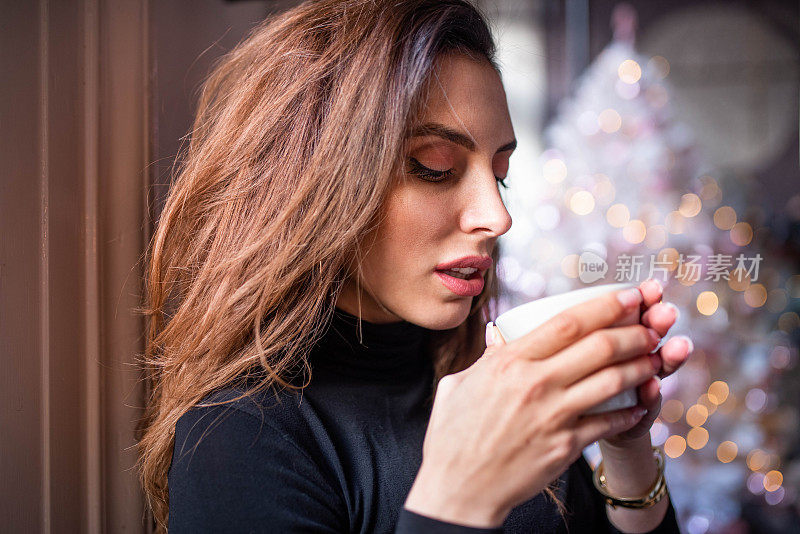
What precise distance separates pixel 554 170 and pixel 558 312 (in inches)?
59.1

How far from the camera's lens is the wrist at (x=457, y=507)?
472 millimetres

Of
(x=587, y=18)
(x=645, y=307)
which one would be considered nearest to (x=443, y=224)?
(x=645, y=307)

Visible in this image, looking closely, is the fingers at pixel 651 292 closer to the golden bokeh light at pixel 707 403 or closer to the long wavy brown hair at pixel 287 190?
the long wavy brown hair at pixel 287 190

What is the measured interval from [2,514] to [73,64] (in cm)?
63

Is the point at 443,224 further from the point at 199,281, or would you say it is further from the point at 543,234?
the point at 543,234

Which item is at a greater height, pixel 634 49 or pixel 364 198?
pixel 634 49

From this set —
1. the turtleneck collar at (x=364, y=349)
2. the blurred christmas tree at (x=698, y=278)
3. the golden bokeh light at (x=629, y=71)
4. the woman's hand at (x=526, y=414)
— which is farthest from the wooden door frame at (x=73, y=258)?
the golden bokeh light at (x=629, y=71)

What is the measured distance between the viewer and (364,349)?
2.66 ft

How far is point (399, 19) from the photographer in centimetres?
75

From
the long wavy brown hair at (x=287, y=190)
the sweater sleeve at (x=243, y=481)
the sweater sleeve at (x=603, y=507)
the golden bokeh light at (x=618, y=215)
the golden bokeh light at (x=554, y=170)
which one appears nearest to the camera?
the sweater sleeve at (x=243, y=481)

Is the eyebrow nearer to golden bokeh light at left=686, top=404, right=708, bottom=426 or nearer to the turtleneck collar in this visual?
the turtleneck collar

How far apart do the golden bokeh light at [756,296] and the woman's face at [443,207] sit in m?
1.31

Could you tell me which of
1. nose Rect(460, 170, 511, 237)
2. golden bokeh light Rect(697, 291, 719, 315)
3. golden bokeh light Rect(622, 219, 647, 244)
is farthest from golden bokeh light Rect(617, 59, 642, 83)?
nose Rect(460, 170, 511, 237)

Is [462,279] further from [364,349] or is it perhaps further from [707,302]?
[707,302]
